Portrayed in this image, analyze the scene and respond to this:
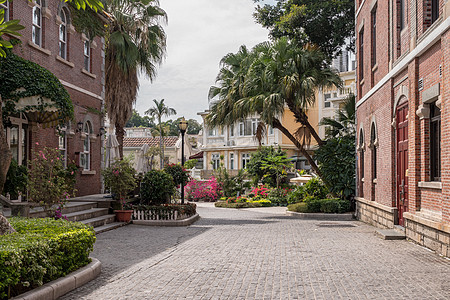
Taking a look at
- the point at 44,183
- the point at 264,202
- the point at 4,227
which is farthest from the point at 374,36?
the point at 4,227

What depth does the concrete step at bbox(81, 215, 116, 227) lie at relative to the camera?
14414 mm

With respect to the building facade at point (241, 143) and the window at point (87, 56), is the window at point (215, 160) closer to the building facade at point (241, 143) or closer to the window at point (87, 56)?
the building facade at point (241, 143)

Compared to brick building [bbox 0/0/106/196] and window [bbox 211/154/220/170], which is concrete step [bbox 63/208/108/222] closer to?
brick building [bbox 0/0/106/196]

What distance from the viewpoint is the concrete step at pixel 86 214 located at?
Result: 1400 centimetres

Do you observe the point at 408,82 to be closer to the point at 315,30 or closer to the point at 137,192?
the point at 137,192

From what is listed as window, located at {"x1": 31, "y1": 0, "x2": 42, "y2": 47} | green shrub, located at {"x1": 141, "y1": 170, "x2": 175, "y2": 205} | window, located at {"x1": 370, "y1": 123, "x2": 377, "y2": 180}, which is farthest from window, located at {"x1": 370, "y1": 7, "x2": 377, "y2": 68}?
window, located at {"x1": 31, "y1": 0, "x2": 42, "y2": 47}

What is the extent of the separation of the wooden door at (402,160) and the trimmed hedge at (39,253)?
8719 mm

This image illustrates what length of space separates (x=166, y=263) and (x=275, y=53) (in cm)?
1714

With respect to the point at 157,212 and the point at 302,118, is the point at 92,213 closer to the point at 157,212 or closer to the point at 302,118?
the point at 157,212

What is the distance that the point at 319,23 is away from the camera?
26953 millimetres

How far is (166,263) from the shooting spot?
9234mm

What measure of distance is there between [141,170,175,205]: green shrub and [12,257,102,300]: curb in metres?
9.79

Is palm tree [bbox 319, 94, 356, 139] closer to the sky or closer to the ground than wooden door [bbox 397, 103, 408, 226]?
closer to the sky

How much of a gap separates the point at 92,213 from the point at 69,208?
0.77m
